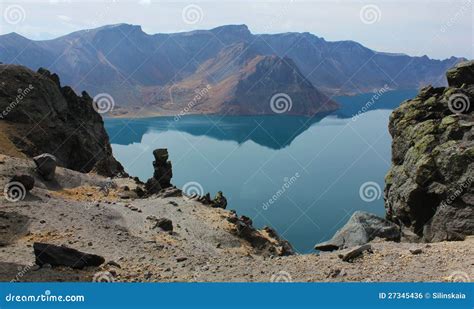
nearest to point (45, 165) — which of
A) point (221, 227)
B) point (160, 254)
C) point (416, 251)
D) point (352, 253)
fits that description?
point (221, 227)

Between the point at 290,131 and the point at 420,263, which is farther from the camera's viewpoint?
the point at 290,131

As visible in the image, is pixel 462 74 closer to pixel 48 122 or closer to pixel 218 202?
pixel 218 202

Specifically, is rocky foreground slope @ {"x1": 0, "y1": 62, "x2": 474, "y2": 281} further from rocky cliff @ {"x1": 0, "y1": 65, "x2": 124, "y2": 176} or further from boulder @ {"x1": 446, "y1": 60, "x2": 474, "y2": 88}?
rocky cliff @ {"x1": 0, "y1": 65, "x2": 124, "y2": 176}

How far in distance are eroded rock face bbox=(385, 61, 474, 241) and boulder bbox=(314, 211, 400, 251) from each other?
198 cm

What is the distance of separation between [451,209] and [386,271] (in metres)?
10.9

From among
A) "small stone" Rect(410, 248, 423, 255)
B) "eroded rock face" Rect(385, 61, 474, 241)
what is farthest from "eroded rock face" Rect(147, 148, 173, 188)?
"small stone" Rect(410, 248, 423, 255)

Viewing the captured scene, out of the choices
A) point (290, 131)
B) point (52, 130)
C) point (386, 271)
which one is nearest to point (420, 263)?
point (386, 271)

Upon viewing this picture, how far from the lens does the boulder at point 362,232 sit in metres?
24.1

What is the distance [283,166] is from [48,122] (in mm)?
78105

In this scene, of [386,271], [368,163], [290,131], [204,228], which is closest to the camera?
[386,271]

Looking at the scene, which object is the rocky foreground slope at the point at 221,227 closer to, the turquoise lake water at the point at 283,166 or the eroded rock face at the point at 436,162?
the eroded rock face at the point at 436,162

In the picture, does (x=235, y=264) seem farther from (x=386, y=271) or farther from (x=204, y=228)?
(x=204, y=228)

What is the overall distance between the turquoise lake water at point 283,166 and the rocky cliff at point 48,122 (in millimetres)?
21314

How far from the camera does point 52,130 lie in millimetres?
45438
